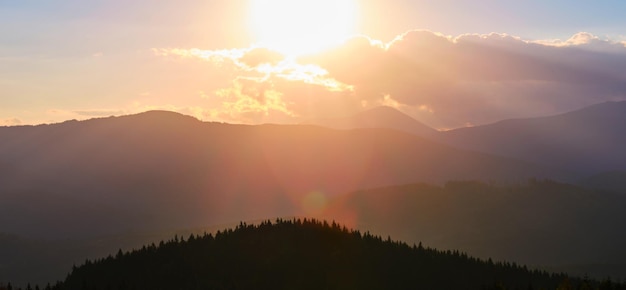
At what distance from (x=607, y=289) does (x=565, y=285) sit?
52.7 feet

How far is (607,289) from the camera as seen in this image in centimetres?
19575

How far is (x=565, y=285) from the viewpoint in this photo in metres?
189
